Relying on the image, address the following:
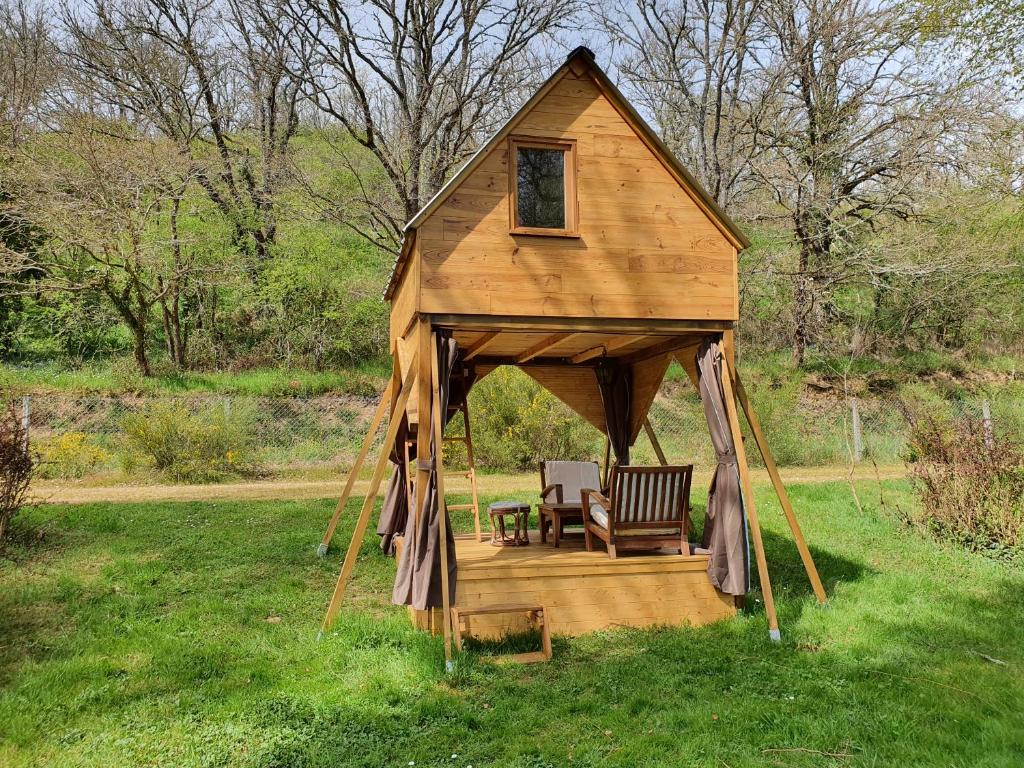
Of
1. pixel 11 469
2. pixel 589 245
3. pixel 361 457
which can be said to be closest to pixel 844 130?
pixel 589 245

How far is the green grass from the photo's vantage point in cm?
1839

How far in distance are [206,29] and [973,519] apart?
2099 cm

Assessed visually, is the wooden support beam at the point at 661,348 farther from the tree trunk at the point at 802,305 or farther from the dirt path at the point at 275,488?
the tree trunk at the point at 802,305

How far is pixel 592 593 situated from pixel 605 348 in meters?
3.53

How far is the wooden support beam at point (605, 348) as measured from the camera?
8305 mm

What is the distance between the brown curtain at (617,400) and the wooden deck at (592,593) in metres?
3.19

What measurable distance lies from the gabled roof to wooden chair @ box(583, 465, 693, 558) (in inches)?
89.4

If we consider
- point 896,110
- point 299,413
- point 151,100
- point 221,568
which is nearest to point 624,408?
point 221,568

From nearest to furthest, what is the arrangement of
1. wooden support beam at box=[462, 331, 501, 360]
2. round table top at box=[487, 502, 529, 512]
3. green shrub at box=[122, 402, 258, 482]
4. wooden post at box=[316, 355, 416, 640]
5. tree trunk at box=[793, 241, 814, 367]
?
wooden post at box=[316, 355, 416, 640], wooden support beam at box=[462, 331, 501, 360], round table top at box=[487, 502, 529, 512], green shrub at box=[122, 402, 258, 482], tree trunk at box=[793, 241, 814, 367]

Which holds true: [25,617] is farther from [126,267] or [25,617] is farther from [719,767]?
[126,267]

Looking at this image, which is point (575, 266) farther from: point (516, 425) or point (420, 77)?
point (420, 77)

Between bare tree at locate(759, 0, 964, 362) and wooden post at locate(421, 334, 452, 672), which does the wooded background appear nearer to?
bare tree at locate(759, 0, 964, 362)

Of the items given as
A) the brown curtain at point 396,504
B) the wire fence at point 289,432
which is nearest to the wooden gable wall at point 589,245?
the brown curtain at point 396,504

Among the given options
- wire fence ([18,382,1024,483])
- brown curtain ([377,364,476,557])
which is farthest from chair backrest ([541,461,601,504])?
wire fence ([18,382,1024,483])
